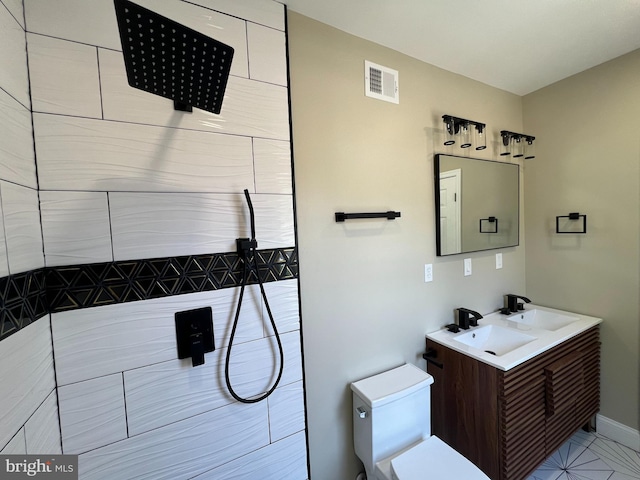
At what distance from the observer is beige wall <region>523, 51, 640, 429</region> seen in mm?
1687

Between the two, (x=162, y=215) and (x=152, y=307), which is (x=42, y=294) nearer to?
(x=152, y=307)

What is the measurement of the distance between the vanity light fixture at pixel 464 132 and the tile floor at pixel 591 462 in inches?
84.5

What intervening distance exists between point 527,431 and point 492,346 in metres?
0.48

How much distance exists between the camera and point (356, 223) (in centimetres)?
140

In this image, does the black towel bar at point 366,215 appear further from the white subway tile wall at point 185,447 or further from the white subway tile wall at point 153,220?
the white subway tile wall at point 185,447

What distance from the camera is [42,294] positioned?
80 cm

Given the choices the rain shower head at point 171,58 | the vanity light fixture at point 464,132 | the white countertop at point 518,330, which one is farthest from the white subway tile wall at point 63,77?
the white countertop at point 518,330

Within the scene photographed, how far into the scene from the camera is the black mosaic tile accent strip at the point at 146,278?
83cm

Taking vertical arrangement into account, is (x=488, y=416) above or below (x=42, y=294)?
below

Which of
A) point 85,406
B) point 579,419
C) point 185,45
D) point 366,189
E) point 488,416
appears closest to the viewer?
point 185,45

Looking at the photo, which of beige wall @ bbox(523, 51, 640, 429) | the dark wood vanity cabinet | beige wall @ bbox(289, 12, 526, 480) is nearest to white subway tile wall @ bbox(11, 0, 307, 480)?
beige wall @ bbox(289, 12, 526, 480)

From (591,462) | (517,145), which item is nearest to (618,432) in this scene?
(591,462)

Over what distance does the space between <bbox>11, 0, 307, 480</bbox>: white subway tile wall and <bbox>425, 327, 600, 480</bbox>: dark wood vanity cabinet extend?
35.9 inches

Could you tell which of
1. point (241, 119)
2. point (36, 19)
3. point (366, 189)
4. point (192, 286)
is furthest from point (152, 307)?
point (366, 189)
